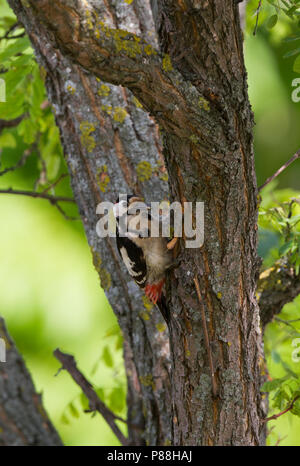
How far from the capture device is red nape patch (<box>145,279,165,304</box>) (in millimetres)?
2049

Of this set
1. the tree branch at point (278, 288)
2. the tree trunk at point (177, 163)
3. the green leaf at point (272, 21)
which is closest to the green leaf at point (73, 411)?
the tree trunk at point (177, 163)

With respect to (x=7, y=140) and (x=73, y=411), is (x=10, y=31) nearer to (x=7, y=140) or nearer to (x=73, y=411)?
(x=7, y=140)

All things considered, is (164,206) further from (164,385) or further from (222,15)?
(222,15)

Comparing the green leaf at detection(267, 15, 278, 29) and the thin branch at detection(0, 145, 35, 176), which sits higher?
the thin branch at detection(0, 145, 35, 176)

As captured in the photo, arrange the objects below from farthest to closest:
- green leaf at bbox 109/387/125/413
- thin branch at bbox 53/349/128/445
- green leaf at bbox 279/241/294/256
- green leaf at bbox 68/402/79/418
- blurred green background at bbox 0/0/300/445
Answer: blurred green background at bbox 0/0/300/445 < green leaf at bbox 109/387/125/413 < green leaf at bbox 68/402/79/418 < thin branch at bbox 53/349/128/445 < green leaf at bbox 279/241/294/256

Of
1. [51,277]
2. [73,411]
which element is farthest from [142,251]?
[51,277]

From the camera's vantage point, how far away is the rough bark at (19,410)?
9.15ft

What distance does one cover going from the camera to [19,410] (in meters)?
2.83

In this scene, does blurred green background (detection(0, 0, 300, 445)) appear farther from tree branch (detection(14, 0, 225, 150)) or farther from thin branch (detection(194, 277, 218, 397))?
tree branch (detection(14, 0, 225, 150))

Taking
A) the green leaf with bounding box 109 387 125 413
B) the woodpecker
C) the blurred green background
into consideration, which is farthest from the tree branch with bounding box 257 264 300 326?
the blurred green background

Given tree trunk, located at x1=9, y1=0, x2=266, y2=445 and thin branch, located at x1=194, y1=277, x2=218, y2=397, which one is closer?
tree trunk, located at x1=9, y1=0, x2=266, y2=445

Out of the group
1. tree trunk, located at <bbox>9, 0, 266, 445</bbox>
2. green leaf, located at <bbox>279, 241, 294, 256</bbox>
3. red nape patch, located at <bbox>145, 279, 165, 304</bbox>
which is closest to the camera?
tree trunk, located at <bbox>9, 0, 266, 445</bbox>

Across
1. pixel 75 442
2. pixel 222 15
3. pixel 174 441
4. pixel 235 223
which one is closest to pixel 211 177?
pixel 235 223

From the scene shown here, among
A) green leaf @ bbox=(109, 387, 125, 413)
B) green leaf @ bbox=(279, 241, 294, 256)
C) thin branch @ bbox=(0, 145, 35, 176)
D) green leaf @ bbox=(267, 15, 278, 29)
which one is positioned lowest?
green leaf @ bbox=(109, 387, 125, 413)
